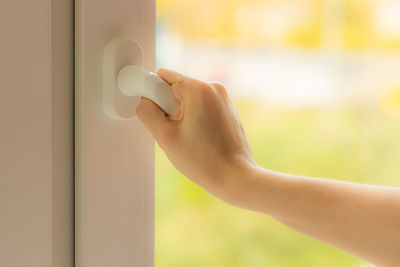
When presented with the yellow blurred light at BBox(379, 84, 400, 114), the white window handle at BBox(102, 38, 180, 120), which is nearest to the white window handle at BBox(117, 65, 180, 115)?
the white window handle at BBox(102, 38, 180, 120)

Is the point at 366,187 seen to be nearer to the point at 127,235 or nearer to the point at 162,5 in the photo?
the point at 127,235

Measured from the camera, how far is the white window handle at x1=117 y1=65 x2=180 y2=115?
0.23 m

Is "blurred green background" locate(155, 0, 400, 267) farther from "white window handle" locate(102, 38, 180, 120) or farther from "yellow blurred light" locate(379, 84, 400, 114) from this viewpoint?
"white window handle" locate(102, 38, 180, 120)

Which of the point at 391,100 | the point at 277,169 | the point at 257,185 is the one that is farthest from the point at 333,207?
the point at 391,100

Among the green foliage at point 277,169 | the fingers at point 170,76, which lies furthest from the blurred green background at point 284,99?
the fingers at point 170,76

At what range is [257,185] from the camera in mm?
230

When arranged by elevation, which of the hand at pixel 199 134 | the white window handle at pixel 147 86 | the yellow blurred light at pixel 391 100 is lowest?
the yellow blurred light at pixel 391 100

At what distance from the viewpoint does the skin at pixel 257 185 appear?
0.20 meters

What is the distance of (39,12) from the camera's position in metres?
0.21

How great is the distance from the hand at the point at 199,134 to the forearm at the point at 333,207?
0.01 meters

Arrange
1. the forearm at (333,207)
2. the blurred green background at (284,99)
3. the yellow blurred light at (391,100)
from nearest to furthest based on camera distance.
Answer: the forearm at (333,207), the blurred green background at (284,99), the yellow blurred light at (391,100)

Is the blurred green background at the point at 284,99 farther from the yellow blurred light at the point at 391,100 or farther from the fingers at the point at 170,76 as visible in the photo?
the fingers at the point at 170,76

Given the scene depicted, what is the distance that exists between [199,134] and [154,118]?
3 centimetres

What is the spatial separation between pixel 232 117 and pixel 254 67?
410 millimetres
